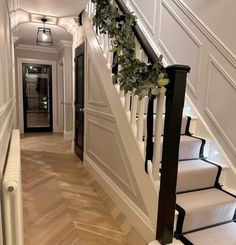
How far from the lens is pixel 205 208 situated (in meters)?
1.77

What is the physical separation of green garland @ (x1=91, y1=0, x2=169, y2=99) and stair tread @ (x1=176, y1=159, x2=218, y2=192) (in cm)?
82

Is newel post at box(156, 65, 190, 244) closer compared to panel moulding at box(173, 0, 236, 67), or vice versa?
newel post at box(156, 65, 190, 244)

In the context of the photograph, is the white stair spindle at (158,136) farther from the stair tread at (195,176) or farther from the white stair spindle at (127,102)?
the white stair spindle at (127,102)

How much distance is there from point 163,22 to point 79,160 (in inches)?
108

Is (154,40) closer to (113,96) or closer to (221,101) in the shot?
(113,96)

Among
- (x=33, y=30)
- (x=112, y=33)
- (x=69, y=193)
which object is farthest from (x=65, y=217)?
(x=33, y=30)

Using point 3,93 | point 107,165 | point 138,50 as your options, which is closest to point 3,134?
point 3,93

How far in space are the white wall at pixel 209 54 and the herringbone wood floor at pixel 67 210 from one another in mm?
1333

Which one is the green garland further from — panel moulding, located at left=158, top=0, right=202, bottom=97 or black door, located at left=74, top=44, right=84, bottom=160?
black door, located at left=74, top=44, right=84, bottom=160

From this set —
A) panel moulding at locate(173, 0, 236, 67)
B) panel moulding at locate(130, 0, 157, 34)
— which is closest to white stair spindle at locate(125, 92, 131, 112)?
panel moulding at locate(173, 0, 236, 67)

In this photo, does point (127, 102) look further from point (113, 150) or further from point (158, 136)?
point (113, 150)

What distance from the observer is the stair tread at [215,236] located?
1.65 m

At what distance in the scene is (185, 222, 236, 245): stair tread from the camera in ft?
5.42

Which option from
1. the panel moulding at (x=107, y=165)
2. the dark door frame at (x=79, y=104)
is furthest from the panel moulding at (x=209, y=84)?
the dark door frame at (x=79, y=104)
